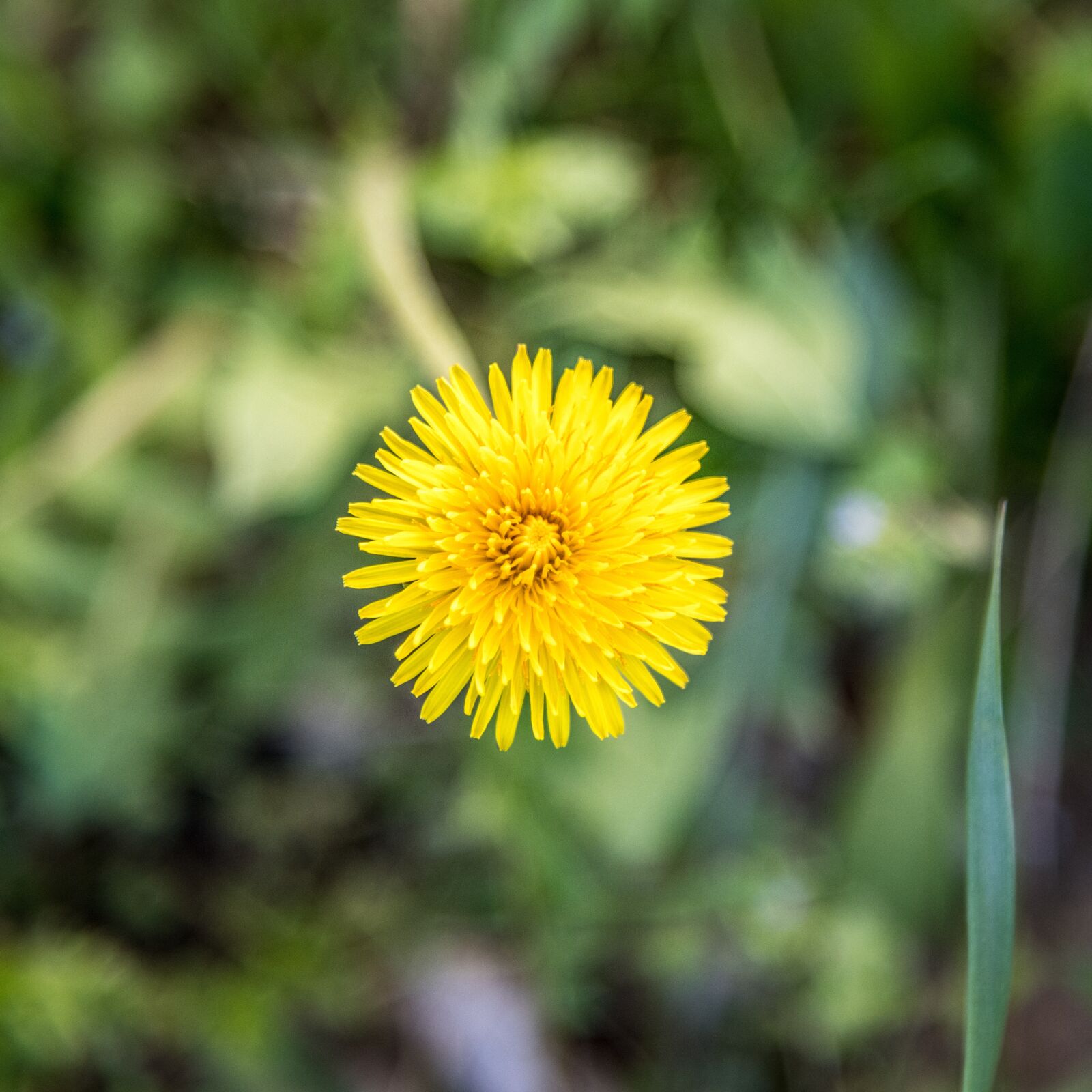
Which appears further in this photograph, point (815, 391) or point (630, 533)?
point (815, 391)

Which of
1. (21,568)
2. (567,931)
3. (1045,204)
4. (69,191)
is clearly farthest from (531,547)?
(69,191)

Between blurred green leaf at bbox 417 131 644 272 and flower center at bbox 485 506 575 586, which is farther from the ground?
blurred green leaf at bbox 417 131 644 272

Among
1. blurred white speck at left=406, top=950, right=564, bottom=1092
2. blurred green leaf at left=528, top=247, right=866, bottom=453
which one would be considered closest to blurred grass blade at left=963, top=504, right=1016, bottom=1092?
blurred green leaf at left=528, top=247, right=866, bottom=453

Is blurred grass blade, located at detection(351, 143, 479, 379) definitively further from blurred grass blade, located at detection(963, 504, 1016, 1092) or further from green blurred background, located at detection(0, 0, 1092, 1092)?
blurred grass blade, located at detection(963, 504, 1016, 1092)

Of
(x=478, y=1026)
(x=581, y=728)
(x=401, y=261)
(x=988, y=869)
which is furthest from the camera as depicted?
(x=478, y=1026)

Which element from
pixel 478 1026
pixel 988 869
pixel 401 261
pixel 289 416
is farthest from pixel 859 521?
pixel 478 1026

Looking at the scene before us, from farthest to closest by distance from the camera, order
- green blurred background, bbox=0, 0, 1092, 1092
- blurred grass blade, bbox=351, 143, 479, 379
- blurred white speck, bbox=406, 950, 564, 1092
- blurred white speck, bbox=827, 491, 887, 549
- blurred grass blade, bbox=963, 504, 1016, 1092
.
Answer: blurred white speck, bbox=406, 950, 564, 1092 < green blurred background, bbox=0, 0, 1092, 1092 < blurred white speck, bbox=827, 491, 887, 549 < blurred grass blade, bbox=351, 143, 479, 379 < blurred grass blade, bbox=963, 504, 1016, 1092

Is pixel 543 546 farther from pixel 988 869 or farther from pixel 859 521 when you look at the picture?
pixel 859 521

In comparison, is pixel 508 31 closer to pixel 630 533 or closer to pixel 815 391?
pixel 815 391
